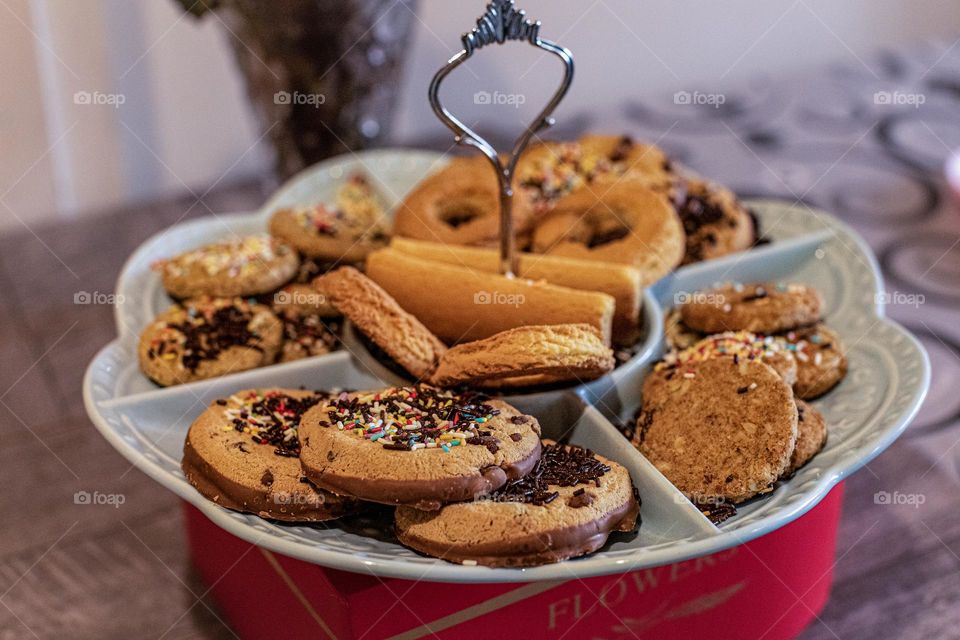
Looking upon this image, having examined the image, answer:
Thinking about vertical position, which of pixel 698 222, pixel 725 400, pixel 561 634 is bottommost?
pixel 561 634

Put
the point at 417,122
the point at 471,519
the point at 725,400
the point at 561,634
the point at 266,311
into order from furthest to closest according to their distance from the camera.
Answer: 1. the point at 417,122
2. the point at 266,311
3. the point at 725,400
4. the point at 561,634
5. the point at 471,519

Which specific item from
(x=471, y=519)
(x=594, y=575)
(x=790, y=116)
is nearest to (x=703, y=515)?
(x=594, y=575)

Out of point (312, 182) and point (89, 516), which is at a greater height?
point (312, 182)

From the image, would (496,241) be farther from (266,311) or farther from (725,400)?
(725,400)
